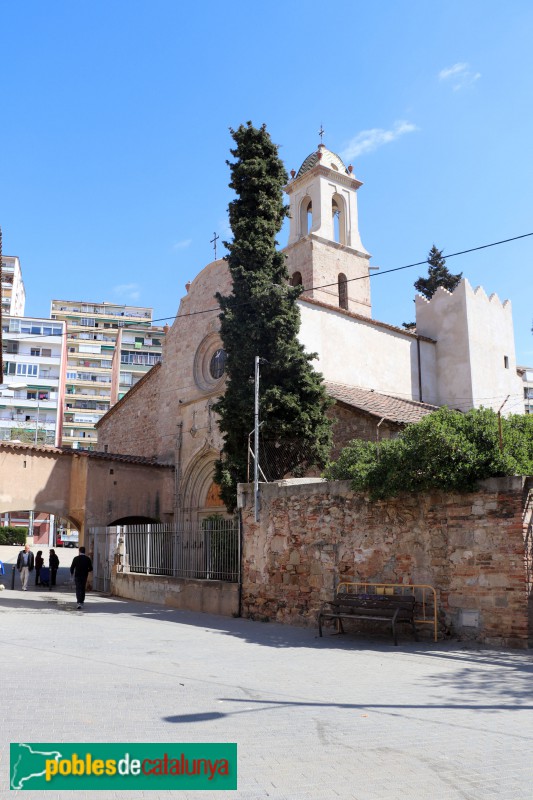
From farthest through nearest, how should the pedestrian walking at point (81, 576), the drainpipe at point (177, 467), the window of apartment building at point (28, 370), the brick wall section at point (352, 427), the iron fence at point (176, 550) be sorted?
the window of apartment building at point (28, 370)
the drainpipe at point (177, 467)
the brick wall section at point (352, 427)
the pedestrian walking at point (81, 576)
the iron fence at point (176, 550)

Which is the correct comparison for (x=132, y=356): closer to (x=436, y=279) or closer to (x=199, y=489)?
(x=436, y=279)

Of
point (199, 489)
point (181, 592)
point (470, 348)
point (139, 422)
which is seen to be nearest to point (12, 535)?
point (139, 422)

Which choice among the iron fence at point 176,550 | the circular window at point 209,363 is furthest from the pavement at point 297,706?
the circular window at point 209,363

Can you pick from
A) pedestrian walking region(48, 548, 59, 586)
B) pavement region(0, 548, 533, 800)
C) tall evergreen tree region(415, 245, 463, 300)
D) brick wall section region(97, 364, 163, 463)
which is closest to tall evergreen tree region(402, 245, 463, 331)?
tall evergreen tree region(415, 245, 463, 300)

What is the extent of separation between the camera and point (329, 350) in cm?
2272

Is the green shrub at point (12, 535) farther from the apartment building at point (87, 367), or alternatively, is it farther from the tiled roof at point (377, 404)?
the tiled roof at point (377, 404)

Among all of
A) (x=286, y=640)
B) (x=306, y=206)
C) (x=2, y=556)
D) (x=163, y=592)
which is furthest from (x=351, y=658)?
(x=2, y=556)

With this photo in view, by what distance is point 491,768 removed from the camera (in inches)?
169

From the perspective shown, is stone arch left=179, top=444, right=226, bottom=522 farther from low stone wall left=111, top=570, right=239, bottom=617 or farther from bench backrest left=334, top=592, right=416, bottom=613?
bench backrest left=334, top=592, right=416, bottom=613

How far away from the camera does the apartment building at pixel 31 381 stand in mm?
55062

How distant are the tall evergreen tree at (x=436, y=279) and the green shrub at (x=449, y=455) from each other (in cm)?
2909

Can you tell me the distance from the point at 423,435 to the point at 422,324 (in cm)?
1865

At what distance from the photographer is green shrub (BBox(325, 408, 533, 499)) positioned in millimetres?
9867

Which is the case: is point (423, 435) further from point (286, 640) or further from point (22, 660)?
point (22, 660)
